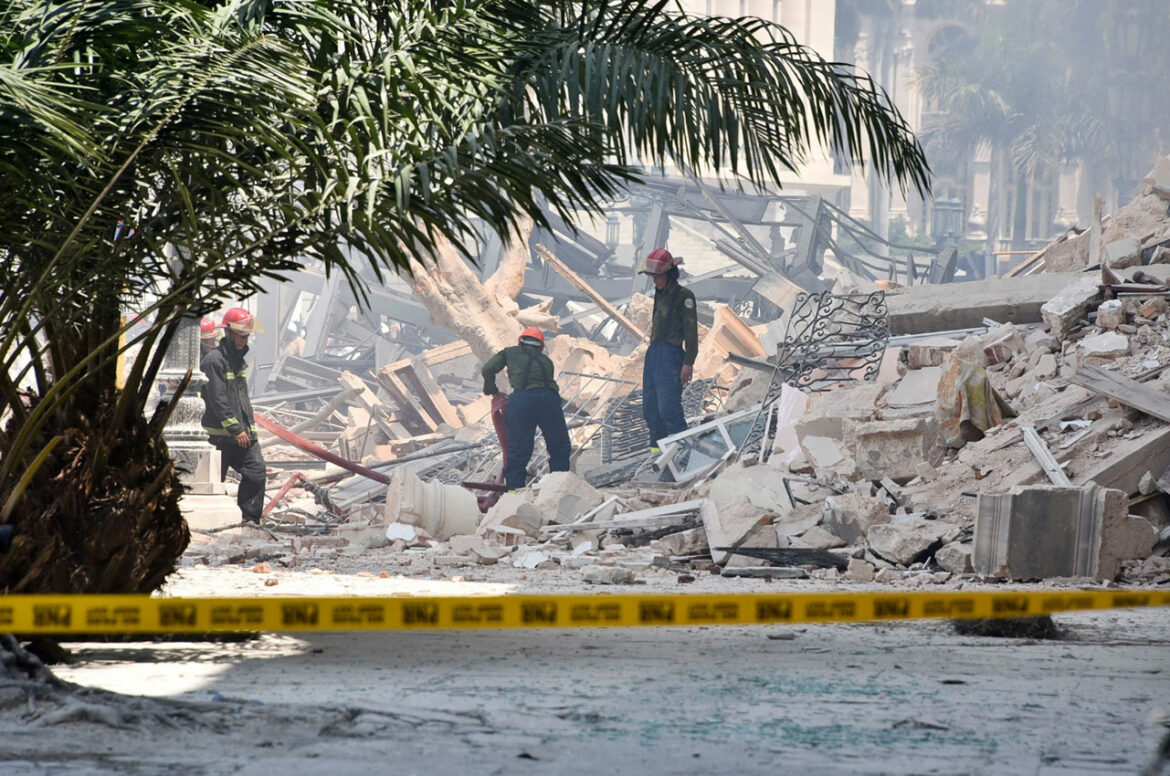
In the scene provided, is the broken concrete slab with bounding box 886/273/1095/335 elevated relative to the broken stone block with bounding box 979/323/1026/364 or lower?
elevated

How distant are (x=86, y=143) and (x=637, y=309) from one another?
17.4 m

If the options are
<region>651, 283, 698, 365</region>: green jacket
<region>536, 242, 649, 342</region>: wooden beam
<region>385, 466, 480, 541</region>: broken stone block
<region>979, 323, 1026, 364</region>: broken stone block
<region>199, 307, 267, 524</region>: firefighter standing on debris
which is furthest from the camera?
<region>536, 242, 649, 342</region>: wooden beam

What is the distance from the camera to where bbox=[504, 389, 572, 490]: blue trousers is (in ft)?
40.3

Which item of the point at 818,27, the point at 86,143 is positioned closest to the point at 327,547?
the point at 86,143

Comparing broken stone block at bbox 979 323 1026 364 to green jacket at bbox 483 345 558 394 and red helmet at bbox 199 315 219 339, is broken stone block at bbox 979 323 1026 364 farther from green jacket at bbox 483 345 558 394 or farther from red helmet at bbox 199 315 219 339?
red helmet at bbox 199 315 219 339

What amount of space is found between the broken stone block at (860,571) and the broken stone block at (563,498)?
9.53 ft

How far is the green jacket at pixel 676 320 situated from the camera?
41.2 feet

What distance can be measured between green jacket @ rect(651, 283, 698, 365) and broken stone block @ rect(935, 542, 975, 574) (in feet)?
14.7

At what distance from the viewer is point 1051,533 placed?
26.5ft

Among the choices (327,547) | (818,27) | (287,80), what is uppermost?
(818,27)

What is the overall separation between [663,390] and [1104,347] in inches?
155

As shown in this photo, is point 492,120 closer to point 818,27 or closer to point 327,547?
point 327,547

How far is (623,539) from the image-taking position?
10133 mm

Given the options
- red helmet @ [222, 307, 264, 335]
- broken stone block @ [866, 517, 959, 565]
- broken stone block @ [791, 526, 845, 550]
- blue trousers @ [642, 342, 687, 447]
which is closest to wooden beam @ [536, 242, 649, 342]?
blue trousers @ [642, 342, 687, 447]
